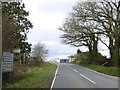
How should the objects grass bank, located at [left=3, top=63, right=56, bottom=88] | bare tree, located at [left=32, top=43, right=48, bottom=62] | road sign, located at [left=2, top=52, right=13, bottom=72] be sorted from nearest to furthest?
road sign, located at [left=2, top=52, right=13, bottom=72], grass bank, located at [left=3, top=63, right=56, bottom=88], bare tree, located at [left=32, top=43, right=48, bottom=62]

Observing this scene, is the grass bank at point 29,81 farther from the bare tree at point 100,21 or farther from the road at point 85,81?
the bare tree at point 100,21

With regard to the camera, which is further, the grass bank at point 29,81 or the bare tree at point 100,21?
the bare tree at point 100,21

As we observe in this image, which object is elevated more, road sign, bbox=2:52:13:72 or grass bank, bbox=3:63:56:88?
road sign, bbox=2:52:13:72

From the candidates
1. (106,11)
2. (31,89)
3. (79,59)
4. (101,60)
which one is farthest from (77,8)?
(31,89)

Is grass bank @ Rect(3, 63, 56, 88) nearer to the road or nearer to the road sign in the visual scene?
the road

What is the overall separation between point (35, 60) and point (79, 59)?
1223 inches

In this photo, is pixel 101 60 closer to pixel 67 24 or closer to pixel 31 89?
pixel 67 24

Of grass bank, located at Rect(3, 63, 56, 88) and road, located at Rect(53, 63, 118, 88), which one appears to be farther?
road, located at Rect(53, 63, 118, 88)

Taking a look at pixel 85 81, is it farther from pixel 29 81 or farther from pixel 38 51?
pixel 38 51

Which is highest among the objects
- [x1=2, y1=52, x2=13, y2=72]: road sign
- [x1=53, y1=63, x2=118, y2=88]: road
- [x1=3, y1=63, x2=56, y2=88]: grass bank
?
[x1=2, y1=52, x2=13, y2=72]: road sign

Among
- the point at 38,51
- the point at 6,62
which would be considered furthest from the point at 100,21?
the point at 6,62

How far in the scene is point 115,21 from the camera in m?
53.9

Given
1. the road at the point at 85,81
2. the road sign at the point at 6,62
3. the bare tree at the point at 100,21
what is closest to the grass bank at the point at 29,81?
the road at the point at 85,81

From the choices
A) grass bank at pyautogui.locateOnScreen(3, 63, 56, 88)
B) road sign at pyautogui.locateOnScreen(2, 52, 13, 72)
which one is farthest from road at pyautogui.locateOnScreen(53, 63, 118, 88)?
road sign at pyautogui.locateOnScreen(2, 52, 13, 72)
